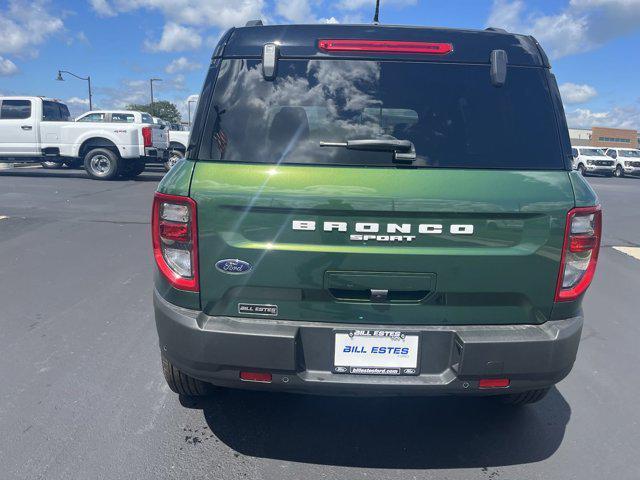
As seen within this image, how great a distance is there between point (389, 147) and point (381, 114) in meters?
0.20

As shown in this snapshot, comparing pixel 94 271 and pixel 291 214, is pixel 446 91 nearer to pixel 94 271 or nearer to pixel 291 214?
→ pixel 291 214

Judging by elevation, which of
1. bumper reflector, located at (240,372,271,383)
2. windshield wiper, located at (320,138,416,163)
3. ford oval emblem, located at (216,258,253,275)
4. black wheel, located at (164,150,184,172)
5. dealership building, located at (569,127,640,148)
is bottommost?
bumper reflector, located at (240,372,271,383)

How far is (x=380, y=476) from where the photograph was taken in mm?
2523

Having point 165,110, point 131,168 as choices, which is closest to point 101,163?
point 131,168

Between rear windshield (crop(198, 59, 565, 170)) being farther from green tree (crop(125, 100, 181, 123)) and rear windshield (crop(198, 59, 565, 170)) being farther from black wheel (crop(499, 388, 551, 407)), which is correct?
green tree (crop(125, 100, 181, 123))

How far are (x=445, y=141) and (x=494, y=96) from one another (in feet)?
1.14

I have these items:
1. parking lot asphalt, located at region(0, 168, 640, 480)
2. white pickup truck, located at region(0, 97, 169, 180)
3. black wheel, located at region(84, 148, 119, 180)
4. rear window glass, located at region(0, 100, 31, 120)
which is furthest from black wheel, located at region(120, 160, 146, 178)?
parking lot asphalt, located at region(0, 168, 640, 480)

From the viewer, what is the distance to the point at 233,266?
7.54 feet

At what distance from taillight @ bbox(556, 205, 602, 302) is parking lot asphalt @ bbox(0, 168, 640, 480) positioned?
0.96m

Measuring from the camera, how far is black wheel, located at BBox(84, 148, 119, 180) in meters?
14.9

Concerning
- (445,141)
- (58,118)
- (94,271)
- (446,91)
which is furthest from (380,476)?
(58,118)

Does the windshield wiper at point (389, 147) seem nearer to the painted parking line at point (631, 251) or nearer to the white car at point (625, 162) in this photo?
the painted parking line at point (631, 251)

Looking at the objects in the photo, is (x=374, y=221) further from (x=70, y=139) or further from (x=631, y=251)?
(x=70, y=139)

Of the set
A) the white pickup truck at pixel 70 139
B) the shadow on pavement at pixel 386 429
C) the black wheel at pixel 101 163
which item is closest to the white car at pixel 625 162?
the white pickup truck at pixel 70 139
